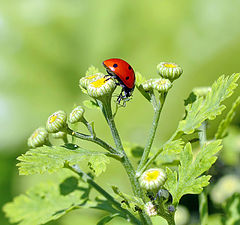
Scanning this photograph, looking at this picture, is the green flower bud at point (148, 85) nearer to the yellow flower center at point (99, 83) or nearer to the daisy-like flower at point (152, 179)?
the yellow flower center at point (99, 83)

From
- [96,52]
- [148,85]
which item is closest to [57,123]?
[148,85]

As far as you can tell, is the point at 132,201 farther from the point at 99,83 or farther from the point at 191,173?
the point at 99,83

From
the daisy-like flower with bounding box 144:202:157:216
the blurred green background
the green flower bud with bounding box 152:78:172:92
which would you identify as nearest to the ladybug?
the green flower bud with bounding box 152:78:172:92

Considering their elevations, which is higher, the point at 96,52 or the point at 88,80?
the point at 96,52

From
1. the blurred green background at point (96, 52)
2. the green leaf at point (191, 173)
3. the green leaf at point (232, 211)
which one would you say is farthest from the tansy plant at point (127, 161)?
the blurred green background at point (96, 52)

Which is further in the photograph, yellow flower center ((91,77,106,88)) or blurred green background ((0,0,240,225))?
blurred green background ((0,0,240,225))

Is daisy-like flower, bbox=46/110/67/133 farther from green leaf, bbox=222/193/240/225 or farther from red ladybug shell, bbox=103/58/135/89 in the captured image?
A: green leaf, bbox=222/193/240/225
